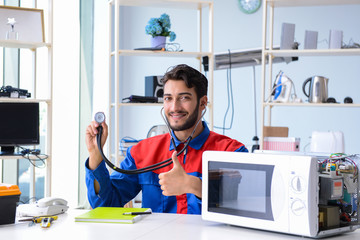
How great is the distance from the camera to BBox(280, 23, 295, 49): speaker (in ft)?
11.5

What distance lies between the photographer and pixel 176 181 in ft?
5.56

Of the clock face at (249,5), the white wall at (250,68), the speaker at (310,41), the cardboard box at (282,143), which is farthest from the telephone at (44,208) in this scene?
the clock face at (249,5)

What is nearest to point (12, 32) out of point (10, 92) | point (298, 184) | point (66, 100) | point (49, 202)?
point (10, 92)

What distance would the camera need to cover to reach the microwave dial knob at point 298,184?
1.35 metres

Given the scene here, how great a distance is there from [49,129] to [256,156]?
2.35 m

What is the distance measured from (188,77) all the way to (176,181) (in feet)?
1.81

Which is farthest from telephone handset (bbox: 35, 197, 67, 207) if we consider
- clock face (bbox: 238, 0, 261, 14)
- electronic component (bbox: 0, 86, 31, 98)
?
clock face (bbox: 238, 0, 261, 14)

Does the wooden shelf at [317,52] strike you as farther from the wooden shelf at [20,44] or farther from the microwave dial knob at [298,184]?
the microwave dial knob at [298,184]

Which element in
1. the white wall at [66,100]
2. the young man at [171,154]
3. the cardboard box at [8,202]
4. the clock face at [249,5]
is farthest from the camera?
the clock face at [249,5]

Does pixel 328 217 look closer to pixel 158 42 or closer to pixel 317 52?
pixel 317 52

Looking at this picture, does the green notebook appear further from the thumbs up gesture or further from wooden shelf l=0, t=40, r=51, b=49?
wooden shelf l=0, t=40, r=51, b=49

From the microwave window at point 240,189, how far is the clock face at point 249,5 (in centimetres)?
373

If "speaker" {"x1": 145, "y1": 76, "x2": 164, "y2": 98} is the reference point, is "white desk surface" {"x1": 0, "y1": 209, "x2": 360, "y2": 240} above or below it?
below

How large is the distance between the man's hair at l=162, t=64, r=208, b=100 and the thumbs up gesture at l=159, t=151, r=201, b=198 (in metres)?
0.48
